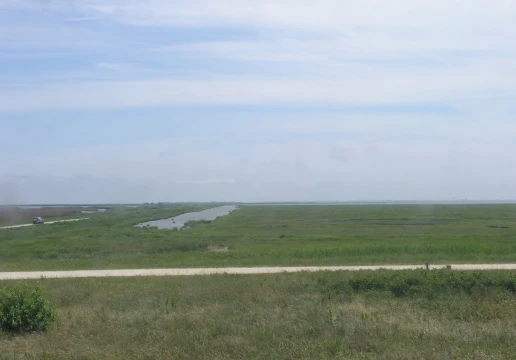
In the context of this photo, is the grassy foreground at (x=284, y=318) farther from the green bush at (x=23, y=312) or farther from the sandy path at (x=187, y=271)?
the sandy path at (x=187, y=271)

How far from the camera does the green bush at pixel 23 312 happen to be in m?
12.3

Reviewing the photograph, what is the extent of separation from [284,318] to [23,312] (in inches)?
248

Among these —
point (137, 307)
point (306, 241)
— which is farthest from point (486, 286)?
point (306, 241)

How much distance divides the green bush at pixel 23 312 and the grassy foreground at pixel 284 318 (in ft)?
1.26

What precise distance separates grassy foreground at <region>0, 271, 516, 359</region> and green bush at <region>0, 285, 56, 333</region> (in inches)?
15.1

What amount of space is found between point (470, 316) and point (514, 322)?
119 centimetres

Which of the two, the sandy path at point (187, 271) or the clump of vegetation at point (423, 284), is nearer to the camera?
the clump of vegetation at point (423, 284)

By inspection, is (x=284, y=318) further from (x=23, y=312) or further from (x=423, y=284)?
(x=423, y=284)

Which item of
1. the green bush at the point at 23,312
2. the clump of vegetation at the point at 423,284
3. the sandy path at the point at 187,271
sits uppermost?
the green bush at the point at 23,312

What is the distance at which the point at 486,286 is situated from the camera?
56.4ft

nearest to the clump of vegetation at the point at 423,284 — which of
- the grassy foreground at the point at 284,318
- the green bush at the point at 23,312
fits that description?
the grassy foreground at the point at 284,318

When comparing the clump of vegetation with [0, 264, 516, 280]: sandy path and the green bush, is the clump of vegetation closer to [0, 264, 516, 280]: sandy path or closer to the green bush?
[0, 264, 516, 280]: sandy path

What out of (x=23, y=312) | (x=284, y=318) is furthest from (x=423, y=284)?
(x=23, y=312)

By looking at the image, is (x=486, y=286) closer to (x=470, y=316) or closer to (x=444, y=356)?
(x=470, y=316)
